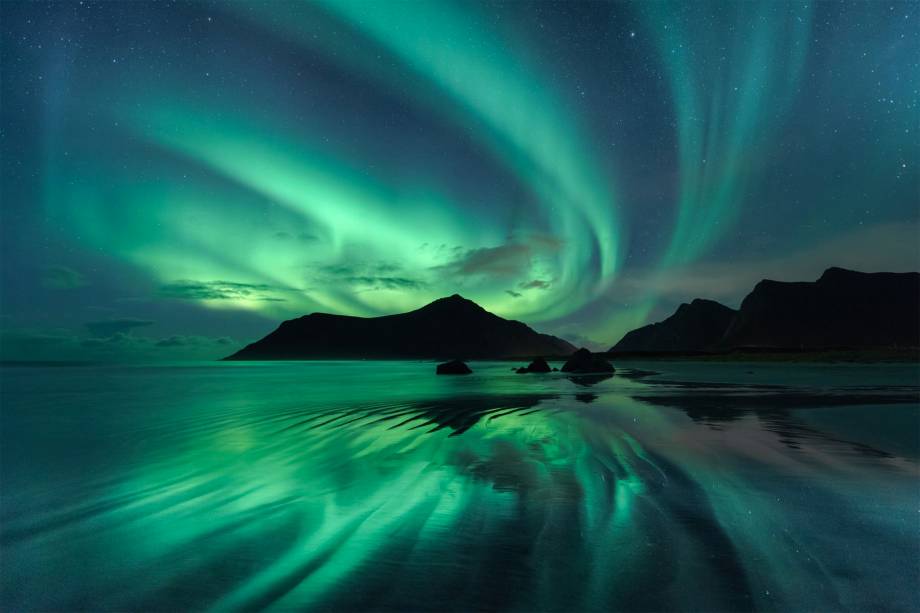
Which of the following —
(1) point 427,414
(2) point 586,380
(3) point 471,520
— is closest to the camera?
(3) point 471,520

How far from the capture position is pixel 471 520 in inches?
219

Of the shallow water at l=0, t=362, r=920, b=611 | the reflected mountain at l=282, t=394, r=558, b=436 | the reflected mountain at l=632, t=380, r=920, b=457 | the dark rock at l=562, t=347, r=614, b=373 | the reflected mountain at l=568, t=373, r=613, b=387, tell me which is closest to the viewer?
the shallow water at l=0, t=362, r=920, b=611

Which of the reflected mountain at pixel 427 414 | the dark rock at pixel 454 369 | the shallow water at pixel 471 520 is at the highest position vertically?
the dark rock at pixel 454 369

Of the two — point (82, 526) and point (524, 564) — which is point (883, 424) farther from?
point (82, 526)

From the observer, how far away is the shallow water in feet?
12.8

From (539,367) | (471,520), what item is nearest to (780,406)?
(471,520)

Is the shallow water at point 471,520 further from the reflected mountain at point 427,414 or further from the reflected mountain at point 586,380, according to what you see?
the reflected mountain at point 586,380

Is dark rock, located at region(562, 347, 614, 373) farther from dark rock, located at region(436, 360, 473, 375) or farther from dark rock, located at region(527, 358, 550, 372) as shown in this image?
dark rock, located at region(436, 360, 473, 375)

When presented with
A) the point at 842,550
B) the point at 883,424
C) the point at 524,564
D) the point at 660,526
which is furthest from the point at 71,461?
the point at 883,424

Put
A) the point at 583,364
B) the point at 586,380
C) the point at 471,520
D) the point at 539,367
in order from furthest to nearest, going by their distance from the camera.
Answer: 1. the point at 539,367
2. the point at 583,364
3. the point at 586,380
4. the point at 471,520

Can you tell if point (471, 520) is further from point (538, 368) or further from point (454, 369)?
point (538, 368)

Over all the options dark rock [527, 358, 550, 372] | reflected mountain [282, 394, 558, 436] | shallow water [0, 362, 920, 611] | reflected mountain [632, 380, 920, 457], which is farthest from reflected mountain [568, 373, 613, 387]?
shallow water [0, 362, 920, 611]

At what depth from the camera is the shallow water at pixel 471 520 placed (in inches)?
154

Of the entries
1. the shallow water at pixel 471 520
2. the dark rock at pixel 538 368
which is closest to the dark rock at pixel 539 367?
the dark rock at pixel 538 368
